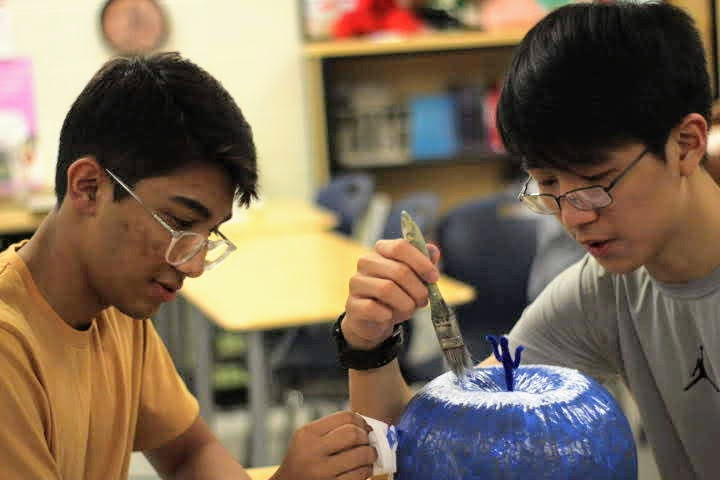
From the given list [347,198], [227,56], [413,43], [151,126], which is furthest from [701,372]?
[227,56]

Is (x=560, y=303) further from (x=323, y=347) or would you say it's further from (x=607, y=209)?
(x=323, y=347)

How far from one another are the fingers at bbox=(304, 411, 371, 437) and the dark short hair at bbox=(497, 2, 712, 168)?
1.23 feet

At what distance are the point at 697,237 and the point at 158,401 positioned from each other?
0.78 metres

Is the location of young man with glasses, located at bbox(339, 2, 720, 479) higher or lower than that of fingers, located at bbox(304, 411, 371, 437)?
higher

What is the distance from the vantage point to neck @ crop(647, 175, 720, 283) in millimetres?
1397

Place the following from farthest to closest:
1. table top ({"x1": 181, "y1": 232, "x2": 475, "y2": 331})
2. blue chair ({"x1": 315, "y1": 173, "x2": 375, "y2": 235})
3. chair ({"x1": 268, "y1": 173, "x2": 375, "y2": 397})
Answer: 1. blue chair ({"x1": 315, "y1": 173, "x2": 375, "y2": 235})
2. chair ({"x1": 268, "y1": 173, "x2": 375, "y2": 397})
3. table top ({"x1": 181, "y1": 232, "x2": 475, "y2": 331})

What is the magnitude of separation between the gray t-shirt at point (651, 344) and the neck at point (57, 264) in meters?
0.66

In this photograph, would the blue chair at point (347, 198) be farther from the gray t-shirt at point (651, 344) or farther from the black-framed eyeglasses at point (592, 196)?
the black-framed eyeglasses at point (592, 196)

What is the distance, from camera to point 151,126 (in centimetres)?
133

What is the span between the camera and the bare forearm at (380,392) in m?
1.47

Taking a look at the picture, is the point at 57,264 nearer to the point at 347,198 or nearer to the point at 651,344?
the point at 651,344

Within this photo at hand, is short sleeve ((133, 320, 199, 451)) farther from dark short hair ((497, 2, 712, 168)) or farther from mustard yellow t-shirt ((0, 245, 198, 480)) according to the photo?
dark short hair ((497, 2, 712, 168))

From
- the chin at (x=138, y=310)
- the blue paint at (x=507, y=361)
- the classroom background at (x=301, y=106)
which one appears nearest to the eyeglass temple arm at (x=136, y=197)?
the chin at (x=138, y=310)

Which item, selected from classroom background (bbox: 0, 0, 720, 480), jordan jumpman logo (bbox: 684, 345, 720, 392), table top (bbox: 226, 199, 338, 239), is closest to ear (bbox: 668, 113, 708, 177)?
jordan jumpman logo (bbox: 684, 345, 720, 392)
